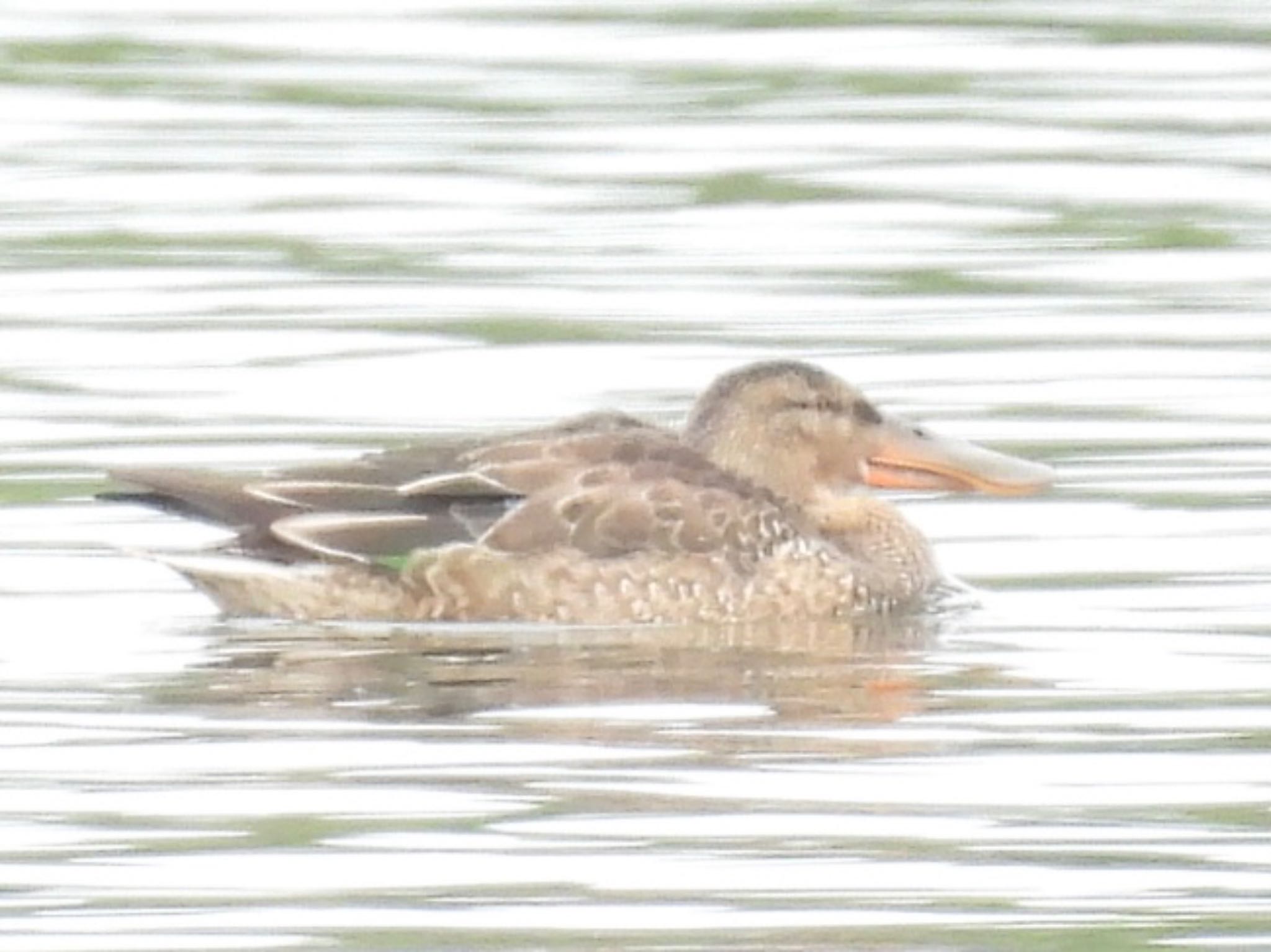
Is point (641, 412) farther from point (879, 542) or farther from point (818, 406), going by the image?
point (879, 542)

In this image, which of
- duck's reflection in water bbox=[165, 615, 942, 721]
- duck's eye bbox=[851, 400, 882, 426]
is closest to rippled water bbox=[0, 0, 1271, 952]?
duck's reflection in water bbox=[165, 615, 942, 721]

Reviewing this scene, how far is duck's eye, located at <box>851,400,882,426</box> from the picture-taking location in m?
14.2

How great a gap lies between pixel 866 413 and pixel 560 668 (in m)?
1.94

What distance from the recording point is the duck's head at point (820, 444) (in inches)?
553

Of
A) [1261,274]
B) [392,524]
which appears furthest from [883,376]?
[392,524]

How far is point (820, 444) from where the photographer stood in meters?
14.2

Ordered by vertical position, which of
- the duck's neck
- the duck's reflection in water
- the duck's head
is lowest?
the duck's reflection in water

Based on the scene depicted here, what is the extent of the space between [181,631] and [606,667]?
1.24 meters

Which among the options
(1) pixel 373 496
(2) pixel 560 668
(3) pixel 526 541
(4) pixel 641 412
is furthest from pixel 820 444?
(4) pixel 641 412

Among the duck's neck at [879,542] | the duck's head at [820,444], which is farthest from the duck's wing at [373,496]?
the duck's neck at [879,542]

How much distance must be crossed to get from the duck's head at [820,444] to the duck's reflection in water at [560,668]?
2.14ft

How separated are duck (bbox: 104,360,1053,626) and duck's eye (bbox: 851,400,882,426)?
0.47 meters

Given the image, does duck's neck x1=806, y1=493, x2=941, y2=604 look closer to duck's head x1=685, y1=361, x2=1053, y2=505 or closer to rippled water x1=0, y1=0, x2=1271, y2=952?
duck's head x1=685, y1=361, x2=1053, y2=505

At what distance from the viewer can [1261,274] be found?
732 inches
